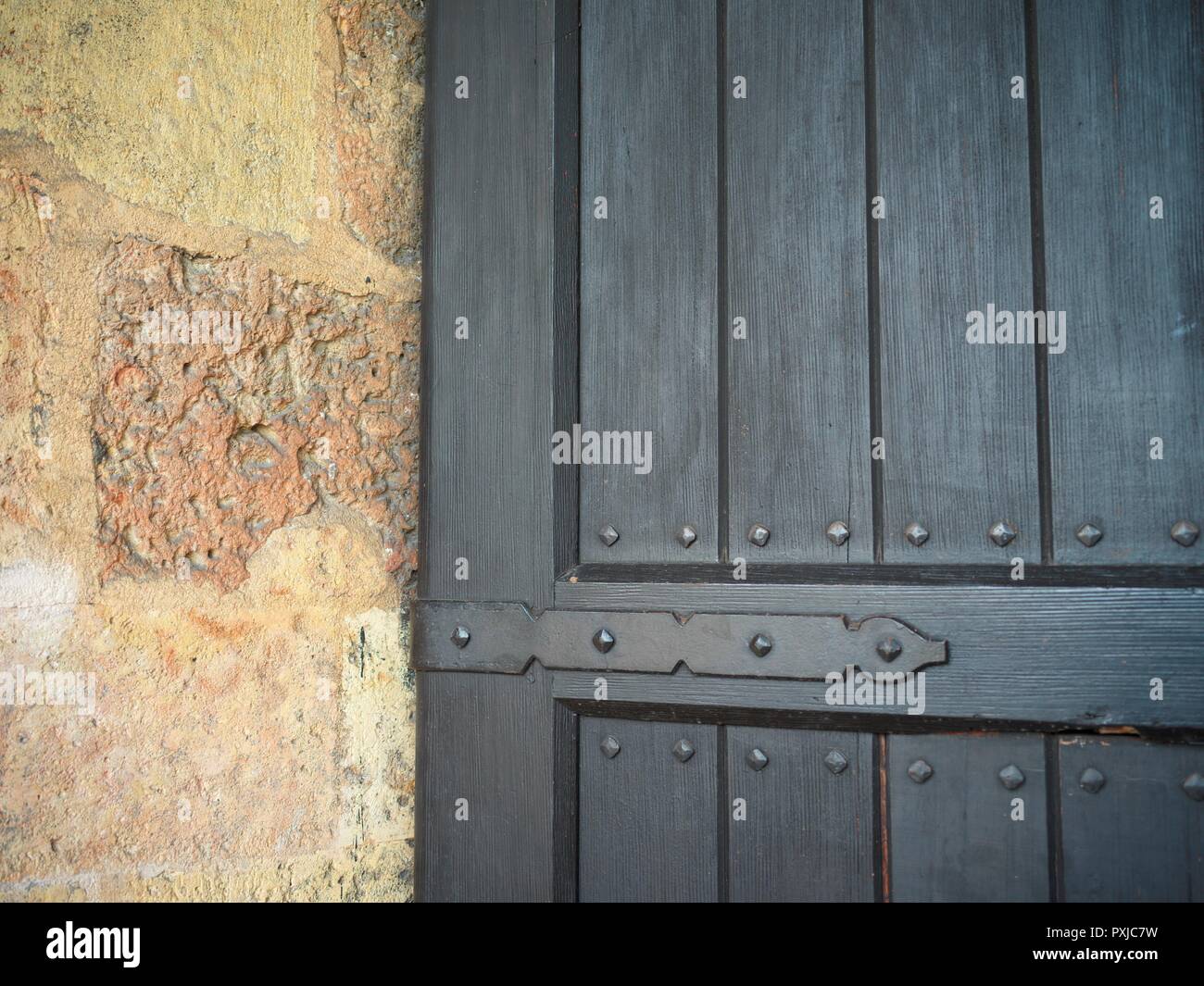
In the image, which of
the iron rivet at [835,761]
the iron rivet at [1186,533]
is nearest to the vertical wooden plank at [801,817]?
the iron rivet at [835,761]

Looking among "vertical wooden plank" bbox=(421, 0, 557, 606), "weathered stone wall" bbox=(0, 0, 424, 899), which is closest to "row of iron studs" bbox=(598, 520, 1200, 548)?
"vertical wooden plank" bbox=(421, 0, 557, 606)

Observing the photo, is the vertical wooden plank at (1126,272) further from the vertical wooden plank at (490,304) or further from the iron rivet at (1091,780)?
the vertical wooden plank at (490,304)

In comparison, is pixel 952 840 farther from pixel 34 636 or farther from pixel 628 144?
pixel 34 636

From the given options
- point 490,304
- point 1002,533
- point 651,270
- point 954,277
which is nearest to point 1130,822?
point 1002,533

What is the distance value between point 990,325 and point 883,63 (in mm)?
275

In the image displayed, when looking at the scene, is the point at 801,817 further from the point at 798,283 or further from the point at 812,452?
the point at 798,283

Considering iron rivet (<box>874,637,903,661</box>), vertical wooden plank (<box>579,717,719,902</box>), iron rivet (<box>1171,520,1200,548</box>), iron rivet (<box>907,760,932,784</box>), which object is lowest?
vertical wooden plank (<box>579,717,719,902</box>)

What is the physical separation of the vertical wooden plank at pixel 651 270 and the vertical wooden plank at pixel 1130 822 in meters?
0.38

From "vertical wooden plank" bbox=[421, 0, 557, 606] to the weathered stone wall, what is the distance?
0.05 meters

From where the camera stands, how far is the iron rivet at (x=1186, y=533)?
0.80m

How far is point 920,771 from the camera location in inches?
33.9

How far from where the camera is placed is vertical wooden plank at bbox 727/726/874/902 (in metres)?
0.88

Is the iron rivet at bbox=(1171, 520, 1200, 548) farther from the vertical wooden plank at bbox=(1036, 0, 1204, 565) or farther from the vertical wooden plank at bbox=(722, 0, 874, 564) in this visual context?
the vertical wooden plank at bbox=(722, 0, 874, 564)
